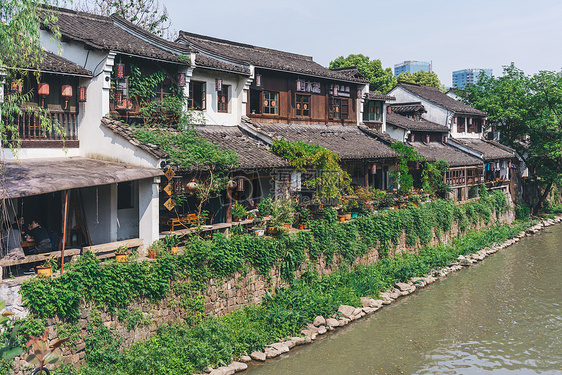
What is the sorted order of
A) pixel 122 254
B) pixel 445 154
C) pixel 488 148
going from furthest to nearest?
pixel 488 148
pixel 445 154
pixel 122 254

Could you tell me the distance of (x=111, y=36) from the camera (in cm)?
1762

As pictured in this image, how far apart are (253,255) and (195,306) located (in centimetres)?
284

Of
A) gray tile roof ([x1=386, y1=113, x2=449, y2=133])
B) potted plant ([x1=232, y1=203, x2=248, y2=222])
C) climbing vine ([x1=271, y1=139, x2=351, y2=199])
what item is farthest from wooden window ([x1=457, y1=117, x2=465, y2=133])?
potted plant ([x1=232, y1=203, x2=248, y2=222])

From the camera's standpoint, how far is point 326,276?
1903 centimetres

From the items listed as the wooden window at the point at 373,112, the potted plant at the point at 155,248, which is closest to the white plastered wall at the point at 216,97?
the potted plant at the point at 155,248

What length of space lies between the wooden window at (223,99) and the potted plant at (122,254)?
30.5ft

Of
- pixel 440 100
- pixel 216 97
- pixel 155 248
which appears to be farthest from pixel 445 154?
pixel 155 248

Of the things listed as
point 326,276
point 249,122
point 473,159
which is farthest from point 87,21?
point 473,159

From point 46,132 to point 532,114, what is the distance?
113 ft

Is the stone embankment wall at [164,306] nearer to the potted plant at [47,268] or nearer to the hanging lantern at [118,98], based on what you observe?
the potted plant at [47,268]

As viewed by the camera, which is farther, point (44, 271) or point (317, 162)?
point (317, 162)

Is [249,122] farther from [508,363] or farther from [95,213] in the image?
[508,363]

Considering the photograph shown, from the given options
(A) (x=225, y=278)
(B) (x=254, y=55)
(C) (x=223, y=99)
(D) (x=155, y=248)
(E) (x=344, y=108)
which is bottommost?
(A) (x=225, y=278)

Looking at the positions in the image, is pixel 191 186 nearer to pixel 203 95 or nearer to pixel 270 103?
pixel 203 95
